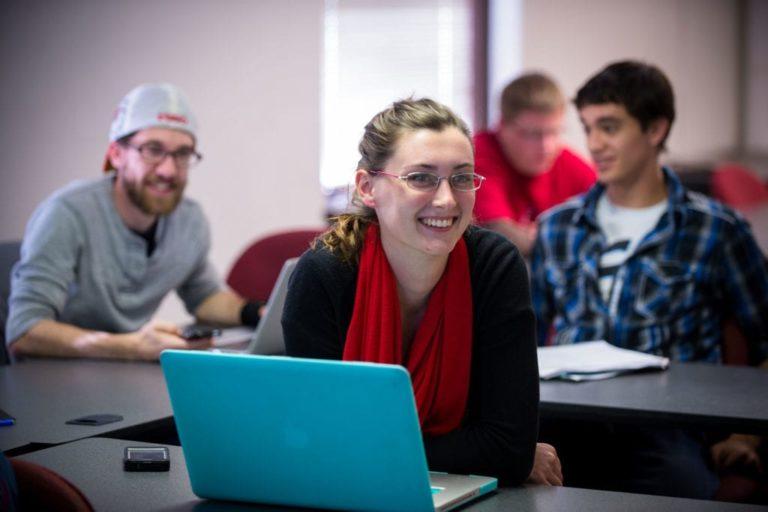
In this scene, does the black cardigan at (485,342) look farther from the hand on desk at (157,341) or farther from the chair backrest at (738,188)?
the chair backrest at (738,188)

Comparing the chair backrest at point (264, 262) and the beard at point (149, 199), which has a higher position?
the beard at point (149, 199)

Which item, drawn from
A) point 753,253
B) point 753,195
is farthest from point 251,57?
point 753,253

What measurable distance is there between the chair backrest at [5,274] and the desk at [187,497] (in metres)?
1.22

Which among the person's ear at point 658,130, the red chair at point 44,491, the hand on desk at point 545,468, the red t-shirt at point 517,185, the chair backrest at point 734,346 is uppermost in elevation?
the person's ear at point 658,130

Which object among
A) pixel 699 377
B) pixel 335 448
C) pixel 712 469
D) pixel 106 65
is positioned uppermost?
pixel 106 65

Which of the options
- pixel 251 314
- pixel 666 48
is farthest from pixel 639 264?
pixel 666 48

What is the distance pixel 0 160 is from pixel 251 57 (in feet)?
4.43

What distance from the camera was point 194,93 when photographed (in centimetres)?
500

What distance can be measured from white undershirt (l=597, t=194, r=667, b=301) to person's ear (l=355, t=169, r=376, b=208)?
3.72 feet

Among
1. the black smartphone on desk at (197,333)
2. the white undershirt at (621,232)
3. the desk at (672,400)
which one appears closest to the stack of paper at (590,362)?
the desk at (672,400)

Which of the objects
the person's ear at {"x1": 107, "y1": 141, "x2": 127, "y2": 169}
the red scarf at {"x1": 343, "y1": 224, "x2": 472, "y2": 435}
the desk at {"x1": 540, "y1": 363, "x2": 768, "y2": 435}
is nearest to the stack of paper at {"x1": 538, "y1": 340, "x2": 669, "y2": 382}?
the desk at {"x1": 540, "y1": 363, "x2": 768, "y2": 435}

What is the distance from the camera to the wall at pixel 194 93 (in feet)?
14.6

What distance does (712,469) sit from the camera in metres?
2.51

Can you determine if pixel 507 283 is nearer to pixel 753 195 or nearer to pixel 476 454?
pixel 476 454
